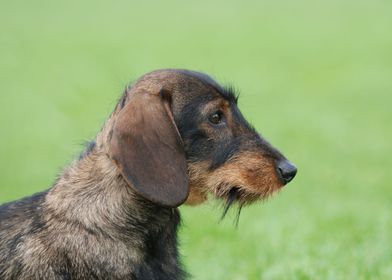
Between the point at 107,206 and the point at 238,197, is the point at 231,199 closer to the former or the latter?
the point at 238,197

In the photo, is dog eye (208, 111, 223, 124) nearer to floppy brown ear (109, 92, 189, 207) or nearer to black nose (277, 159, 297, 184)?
floppy brown ear (109, 92, 189, 207)

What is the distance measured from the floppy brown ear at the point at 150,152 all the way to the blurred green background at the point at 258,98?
753 millimetres

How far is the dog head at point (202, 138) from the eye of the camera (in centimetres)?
562

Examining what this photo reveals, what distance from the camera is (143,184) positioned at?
539cm

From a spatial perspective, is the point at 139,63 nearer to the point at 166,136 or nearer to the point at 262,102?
the point at 262,102

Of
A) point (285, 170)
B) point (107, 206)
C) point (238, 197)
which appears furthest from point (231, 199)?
point (107, 206)

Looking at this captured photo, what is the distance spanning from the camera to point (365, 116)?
957 inches

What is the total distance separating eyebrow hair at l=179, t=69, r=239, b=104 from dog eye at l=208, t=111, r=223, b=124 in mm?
146

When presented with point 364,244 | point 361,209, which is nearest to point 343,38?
point 361,209

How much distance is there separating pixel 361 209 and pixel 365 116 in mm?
11879

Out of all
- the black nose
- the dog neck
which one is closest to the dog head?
the black nose

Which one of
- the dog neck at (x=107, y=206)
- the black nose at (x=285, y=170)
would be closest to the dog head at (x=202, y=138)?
the black nose at (x=285, y=170)

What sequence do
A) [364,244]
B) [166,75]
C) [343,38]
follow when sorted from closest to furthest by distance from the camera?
[166,75] < [364,244] < [343,38]

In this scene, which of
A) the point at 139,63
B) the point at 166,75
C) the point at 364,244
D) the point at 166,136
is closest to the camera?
the point at 166,136
